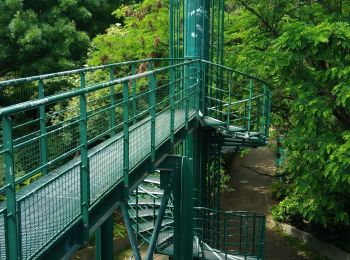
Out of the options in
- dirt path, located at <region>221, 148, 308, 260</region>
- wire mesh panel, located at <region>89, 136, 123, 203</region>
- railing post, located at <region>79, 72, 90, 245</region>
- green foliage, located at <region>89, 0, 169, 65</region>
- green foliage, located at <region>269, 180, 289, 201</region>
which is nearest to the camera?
railing post, located at <region>79, 72, 90, 245</region>

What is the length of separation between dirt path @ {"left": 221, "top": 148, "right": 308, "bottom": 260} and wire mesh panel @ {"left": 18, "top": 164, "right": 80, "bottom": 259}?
385 inches

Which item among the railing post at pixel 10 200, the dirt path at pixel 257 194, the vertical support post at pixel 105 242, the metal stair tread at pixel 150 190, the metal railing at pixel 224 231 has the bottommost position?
the dirt path at pixel 257 194

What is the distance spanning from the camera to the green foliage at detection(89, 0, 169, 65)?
12.6 meters

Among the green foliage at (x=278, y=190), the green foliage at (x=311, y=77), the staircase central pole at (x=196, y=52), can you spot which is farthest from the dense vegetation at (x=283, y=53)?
the staircase central pole at (x=196, y=52)

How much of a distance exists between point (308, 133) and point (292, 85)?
3.15 ft

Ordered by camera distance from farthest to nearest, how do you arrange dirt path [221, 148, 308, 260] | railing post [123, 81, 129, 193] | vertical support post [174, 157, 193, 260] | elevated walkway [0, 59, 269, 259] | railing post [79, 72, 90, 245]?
dirt path [221, 148, 308, 260], vertical support post [174, 157, 193, 260], railing post [123, 81, 129, 193], railing post [79, 72, 90, 245], elevated walkway [0, 59, 269, 259]

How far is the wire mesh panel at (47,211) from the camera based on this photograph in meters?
3.48

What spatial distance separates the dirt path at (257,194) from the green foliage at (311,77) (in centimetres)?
240

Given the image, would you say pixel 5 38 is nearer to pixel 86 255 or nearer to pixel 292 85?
pixel 86 255

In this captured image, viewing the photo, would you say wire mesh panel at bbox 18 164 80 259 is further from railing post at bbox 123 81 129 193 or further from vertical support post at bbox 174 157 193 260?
vertical support post at bbox 174 157 193 260

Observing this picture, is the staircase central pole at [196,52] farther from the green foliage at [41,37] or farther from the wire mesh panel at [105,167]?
the green foliage at [41,37]

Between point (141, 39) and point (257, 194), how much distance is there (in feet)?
25.5

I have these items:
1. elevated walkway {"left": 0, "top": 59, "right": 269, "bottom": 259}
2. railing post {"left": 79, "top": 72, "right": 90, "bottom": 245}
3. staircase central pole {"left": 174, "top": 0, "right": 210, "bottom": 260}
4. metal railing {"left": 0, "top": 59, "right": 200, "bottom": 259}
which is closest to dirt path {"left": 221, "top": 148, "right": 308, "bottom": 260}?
staircase central pole {"left": 174, "top": 0, "right": 210, "bottom": 260}

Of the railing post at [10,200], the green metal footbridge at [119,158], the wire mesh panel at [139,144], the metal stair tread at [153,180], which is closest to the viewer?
the railing post at [10,200]
